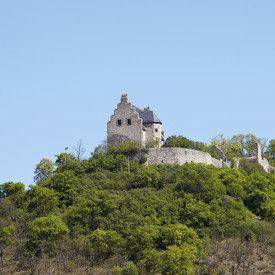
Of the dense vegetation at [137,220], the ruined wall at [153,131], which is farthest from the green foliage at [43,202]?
the ruined wall at [153,131]

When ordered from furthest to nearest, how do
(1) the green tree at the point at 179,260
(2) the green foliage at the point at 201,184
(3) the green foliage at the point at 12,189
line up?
1. (3) the green foliage at the point at 12,189
2. (2) the green foliage at the point at 201,184
3. (1) the green tree at the point at 179,260

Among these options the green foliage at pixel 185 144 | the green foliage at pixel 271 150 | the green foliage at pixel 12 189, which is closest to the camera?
the green foliage at pixel 12 189

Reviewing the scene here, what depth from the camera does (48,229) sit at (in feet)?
181

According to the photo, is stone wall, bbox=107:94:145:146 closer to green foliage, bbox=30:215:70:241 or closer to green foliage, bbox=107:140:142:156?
green foliage, bbox=107:140:142:156

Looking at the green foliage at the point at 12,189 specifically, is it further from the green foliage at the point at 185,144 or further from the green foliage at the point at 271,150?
the green foliage at the point at 271,150

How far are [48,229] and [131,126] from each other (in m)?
20.4

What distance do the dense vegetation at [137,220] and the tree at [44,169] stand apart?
7.94 m

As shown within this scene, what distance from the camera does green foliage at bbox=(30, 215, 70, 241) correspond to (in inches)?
2168

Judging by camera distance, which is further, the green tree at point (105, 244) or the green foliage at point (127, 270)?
the green tree at point (105, 244)

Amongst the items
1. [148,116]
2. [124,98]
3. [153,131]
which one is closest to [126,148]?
[153,131]

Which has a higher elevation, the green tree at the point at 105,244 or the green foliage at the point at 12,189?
the green foliage at the point at 12,189

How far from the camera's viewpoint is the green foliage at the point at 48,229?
55.1m

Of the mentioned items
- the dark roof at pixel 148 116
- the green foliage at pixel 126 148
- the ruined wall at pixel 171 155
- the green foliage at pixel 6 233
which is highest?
the dark roof at pixel 148 116

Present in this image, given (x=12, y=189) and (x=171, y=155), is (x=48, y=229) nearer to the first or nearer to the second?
(x=12, y=189)
